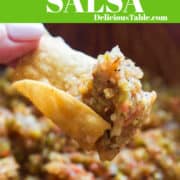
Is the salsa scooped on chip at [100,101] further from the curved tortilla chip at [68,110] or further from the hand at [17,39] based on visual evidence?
the hand at [17,39]

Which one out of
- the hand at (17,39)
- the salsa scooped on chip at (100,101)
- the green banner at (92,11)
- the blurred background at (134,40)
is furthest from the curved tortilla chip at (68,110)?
the blurred background at (134,40)

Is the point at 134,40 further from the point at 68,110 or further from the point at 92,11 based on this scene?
the point at 68,110

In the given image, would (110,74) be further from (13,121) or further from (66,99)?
(13,121)

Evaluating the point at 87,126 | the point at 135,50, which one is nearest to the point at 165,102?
the point at 135,50

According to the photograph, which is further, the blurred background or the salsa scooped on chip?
the blurred background

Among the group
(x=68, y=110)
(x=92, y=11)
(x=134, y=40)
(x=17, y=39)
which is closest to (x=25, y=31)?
(x=17, y=39)

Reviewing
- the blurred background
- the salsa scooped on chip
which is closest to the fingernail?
the salsa scooped on chip

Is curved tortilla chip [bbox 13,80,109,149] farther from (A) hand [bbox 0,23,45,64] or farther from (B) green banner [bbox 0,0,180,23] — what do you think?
(B) green banner [bbox 0,0,180,23]
